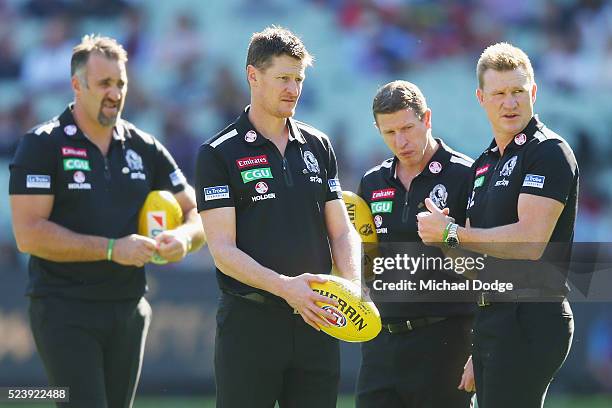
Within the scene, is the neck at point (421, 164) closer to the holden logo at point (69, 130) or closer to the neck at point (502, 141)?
the neck at point (502, 141)

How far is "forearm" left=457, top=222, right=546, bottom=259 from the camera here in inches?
186

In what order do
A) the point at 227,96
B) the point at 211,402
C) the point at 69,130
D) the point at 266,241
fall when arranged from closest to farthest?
the point at 266,241
the point at 69,130
the point at 211,402
the point at 227,96

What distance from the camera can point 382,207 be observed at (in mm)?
5629

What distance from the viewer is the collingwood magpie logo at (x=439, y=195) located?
5516mm

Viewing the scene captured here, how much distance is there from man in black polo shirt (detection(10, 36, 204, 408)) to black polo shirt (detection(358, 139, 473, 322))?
130cm

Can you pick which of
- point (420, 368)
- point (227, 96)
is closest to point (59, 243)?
point (420, 368)

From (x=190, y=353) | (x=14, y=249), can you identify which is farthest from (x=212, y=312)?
(x=14, y=249)

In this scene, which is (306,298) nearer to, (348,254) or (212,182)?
(348,254)

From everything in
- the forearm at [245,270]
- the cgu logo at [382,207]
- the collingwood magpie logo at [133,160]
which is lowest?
the forearm at [245,270]

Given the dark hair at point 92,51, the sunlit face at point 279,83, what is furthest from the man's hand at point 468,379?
the dark hair at point 92,51

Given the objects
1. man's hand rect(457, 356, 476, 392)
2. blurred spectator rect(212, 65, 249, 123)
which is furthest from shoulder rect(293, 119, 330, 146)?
blurred spectator rect(212, 65, 249, 123)

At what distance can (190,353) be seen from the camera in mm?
9500

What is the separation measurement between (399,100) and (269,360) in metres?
1.66

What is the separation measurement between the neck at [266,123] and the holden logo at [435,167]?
101 cm
